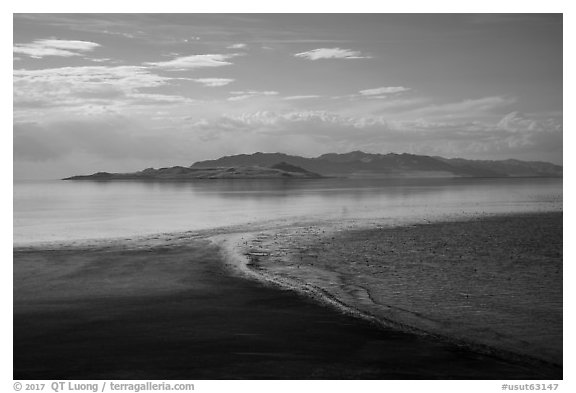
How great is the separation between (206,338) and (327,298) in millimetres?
3942

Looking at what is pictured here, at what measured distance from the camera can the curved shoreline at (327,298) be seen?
34.4ft

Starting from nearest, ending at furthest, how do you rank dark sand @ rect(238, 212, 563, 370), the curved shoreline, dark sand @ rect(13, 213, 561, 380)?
1. dark sand @ rect(13, 213, 561, 380)
2. the curved shoreline
3. dark sand @ rect(238, 212, 563, 370)

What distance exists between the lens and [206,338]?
11.3 metres

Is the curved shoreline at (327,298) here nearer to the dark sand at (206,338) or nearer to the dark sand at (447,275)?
the dark sand at (447,275)

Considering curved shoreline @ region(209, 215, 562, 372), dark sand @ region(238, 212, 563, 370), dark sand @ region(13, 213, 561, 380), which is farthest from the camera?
dark sand @ region(238, 212, 563, 370)

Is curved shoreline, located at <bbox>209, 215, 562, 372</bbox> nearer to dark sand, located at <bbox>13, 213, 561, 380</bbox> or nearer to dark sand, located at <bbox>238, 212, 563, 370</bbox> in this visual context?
dark sand, located at <bbox>238, 212, 563, 370</bbox>

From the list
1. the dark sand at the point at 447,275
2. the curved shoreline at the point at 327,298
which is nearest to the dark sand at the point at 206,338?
the curved shoreline at the point at 327,298

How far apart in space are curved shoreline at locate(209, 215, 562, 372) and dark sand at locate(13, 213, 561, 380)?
205 millimetres

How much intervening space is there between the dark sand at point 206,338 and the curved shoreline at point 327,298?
0.20 metres

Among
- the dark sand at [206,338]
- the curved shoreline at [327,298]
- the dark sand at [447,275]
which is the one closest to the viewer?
the dark sand at [206,338]

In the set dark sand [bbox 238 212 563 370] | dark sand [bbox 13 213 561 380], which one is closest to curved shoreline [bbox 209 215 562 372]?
dark sand [bbox 238 212 563 370]

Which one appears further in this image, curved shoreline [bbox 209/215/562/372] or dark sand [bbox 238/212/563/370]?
dark sand [bbox 238/212/563/370]

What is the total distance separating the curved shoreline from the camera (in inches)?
413
